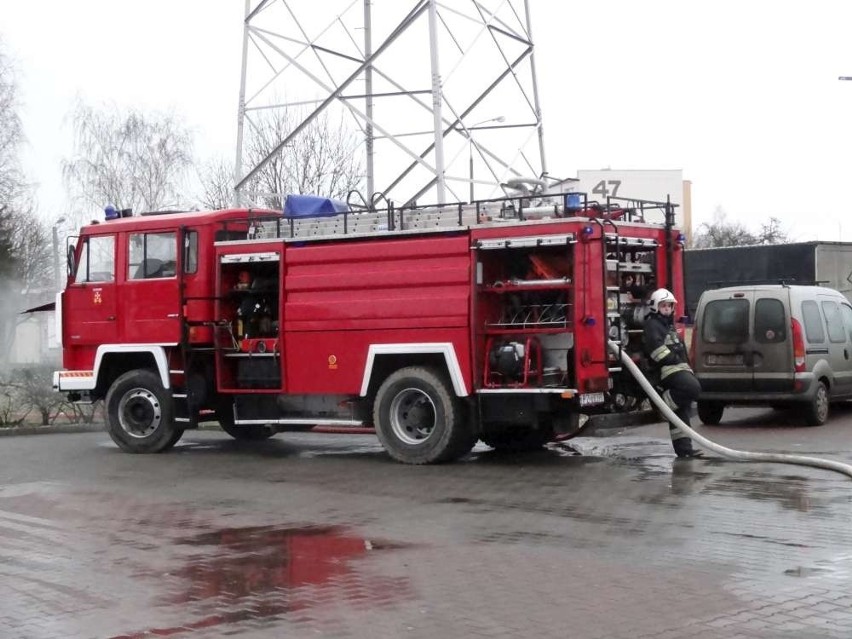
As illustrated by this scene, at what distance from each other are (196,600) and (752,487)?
18.6ft

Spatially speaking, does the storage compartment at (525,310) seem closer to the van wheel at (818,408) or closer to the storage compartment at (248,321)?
the storage compartment at (248,321)

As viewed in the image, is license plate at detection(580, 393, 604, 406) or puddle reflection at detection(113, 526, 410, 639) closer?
puddle reflection at detection(113, 526, 410, 639)

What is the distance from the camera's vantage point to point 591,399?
41.4 ft

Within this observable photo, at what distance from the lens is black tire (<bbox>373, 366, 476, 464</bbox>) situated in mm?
12977

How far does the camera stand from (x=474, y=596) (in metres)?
7.01

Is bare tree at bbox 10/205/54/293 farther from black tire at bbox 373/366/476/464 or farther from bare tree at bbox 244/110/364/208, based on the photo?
black tire at bbox 373/366/476/464

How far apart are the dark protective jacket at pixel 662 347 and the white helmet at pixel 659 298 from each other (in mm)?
83

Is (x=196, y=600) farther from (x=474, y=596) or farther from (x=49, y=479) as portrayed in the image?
(x=49, y=479)

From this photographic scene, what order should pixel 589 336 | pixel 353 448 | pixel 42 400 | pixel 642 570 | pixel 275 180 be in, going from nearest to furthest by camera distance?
pixel 642 570 → pixel 589 336 → pixel 353 448 → pixel 42 400 → pixel 275 180

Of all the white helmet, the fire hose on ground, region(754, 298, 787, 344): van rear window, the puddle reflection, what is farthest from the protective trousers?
the puddle reflection

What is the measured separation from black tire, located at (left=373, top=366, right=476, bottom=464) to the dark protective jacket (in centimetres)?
210

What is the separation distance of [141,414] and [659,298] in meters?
6.61

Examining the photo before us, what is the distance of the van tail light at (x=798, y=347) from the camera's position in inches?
645

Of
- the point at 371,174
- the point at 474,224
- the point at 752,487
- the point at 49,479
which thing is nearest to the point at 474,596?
the point at 752,487
